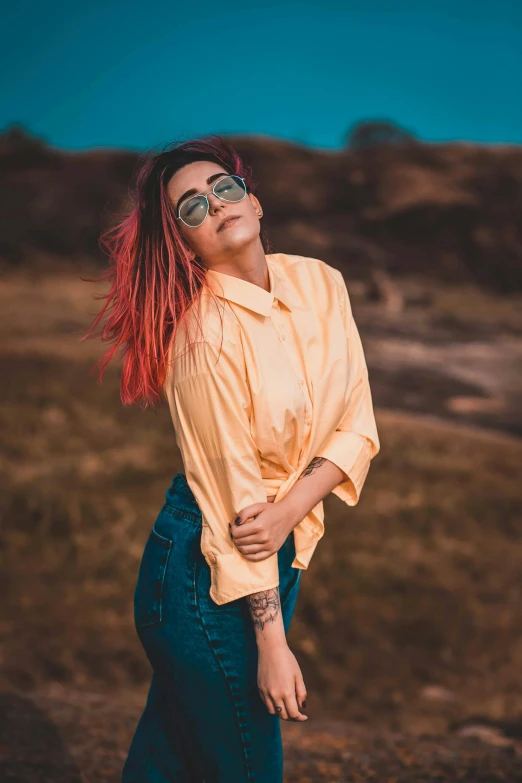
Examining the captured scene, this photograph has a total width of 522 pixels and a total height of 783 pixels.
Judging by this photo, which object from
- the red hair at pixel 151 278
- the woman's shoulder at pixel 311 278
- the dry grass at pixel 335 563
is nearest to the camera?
the red hair at pixel 151 278

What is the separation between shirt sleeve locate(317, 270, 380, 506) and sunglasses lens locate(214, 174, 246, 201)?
1.00ft

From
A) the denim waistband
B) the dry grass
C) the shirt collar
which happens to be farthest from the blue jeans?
the dry grass

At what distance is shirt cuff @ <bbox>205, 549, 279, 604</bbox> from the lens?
1357 mm

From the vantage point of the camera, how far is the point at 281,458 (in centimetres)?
146

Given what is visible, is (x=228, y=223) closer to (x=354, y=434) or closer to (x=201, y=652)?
(x=354, y=434)

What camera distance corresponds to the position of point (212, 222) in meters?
1.52

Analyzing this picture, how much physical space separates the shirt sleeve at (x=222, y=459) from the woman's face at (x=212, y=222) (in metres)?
0.25

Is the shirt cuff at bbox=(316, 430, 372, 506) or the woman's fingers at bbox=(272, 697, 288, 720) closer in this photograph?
the woman's fingers at bbox=(272, 697, 288, 720)

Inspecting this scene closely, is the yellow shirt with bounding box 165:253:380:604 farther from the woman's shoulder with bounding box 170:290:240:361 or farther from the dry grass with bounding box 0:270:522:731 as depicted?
the dry grass with bounding box 0:270:522:731

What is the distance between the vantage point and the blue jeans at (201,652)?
56.7 inches

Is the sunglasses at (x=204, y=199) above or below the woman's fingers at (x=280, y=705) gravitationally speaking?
above

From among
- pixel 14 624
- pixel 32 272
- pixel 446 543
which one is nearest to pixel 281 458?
pixel 14 624

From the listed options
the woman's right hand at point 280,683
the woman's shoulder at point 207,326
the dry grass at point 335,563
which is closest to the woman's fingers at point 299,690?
the woman's right hand at point 280,683

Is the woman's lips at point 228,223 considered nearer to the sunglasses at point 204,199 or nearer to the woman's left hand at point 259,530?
the sunglasses at point 204,199
